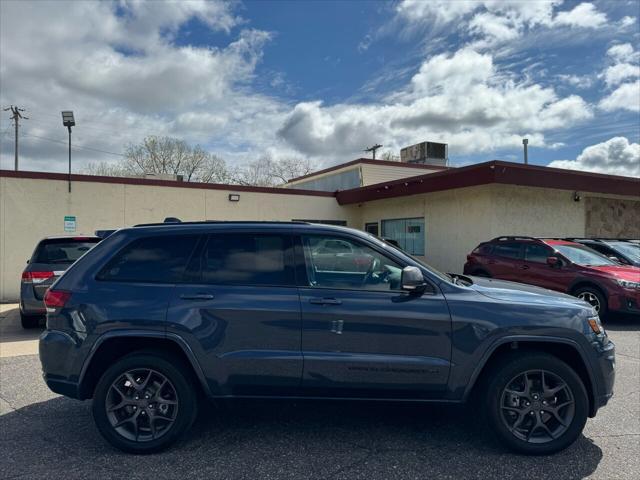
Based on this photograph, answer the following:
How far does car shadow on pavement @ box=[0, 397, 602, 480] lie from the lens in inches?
127

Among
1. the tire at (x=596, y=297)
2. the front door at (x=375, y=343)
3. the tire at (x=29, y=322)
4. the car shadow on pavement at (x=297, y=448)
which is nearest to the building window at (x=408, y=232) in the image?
the tire at (x=596, y=297)

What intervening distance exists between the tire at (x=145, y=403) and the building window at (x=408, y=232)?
12.6m

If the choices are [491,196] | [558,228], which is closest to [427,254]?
[491,196]

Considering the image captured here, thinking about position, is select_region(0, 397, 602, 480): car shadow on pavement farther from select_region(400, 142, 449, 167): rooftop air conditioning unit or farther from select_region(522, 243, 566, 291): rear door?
select_region(400, 142, 449, 167): rooftop air conditioning unit

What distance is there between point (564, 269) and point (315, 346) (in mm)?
7839

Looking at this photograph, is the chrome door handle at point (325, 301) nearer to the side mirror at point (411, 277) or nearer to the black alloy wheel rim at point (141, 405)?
the side mirror at point (411, 277)

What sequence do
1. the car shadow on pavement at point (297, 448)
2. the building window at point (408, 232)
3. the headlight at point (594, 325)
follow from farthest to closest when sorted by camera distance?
1. the building window at point (408, 232)
2. the headlight at point (594, 325)
3. the car shadow on pavement at point (297, 448)

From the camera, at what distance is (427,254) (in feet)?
51.1

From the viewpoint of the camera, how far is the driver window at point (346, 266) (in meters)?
3.59

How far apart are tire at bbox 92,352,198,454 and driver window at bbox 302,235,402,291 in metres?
1.31

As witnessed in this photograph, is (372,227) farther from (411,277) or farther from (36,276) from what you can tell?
(411,277)

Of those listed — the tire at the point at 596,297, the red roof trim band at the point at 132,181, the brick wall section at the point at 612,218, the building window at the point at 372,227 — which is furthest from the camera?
the building window at the point at 372,227

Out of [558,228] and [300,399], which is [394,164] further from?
[300,399]

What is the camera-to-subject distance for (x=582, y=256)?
9719 millimetres
